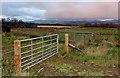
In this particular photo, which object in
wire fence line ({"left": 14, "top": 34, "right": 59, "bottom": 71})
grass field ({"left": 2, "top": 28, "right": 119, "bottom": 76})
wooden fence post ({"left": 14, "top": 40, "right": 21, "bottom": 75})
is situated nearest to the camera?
wooden fence post ({"left": 14, "top": 40, "right": 21, "bottom": 75})

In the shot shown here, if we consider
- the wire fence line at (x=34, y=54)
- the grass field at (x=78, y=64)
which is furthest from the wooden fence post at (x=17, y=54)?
the wire fence line at (x=34, y=54)

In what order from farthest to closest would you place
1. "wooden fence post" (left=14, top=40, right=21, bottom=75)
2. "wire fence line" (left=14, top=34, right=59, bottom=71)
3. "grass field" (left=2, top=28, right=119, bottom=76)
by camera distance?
"wire fence line" (left=14, top=34, right=59, bottom=71)
"grass field" (left=2, top=28, right=119, bottom=76)
"wooden fence post" (left=14, top=40, right=21, bottom=75)

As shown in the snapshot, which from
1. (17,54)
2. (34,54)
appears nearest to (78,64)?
(34,54)

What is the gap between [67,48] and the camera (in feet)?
39.8

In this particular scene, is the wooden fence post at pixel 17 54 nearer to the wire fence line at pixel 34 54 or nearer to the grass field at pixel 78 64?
the grass field at pixel 78 64

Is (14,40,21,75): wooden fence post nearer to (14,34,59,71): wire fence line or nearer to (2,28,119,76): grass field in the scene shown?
(2,28,119,76): grass field

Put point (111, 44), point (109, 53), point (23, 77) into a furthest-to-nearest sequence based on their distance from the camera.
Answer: point (111, 44) < point (109, 53) < point (23, 77)

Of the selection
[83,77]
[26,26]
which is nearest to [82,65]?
[83,77]

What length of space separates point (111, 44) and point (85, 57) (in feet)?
15.1

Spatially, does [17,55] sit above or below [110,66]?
above

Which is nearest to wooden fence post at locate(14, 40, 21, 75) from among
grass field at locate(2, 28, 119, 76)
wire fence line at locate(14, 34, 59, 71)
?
grass field at locate(2, 28, 119, 76)

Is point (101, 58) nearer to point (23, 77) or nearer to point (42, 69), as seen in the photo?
point (42, 69)

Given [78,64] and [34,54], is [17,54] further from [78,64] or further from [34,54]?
[78,64]

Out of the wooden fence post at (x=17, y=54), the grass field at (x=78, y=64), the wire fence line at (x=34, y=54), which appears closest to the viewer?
the wooden fence post at (x=17, y=54)
